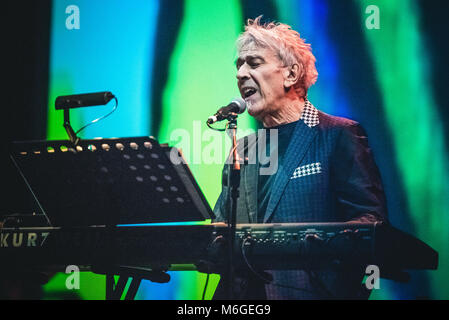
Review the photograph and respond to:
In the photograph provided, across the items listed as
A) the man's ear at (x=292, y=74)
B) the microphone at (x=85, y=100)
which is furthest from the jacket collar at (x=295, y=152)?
the microphone at (x=85, y=100)

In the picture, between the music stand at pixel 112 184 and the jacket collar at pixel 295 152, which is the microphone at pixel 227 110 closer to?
the music stand at pixel 112 184

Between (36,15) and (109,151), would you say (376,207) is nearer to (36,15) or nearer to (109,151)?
(109,151)

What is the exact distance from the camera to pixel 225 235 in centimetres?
175

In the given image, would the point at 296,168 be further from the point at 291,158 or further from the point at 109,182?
the point at 109,182

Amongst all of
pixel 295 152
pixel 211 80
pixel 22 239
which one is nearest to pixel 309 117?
pixel 295 152

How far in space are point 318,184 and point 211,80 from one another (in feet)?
4.10

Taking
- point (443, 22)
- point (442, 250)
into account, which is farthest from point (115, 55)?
point (442, 250)

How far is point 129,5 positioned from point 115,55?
13.6 inches

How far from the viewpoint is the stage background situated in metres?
2.80

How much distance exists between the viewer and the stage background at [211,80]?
280cm

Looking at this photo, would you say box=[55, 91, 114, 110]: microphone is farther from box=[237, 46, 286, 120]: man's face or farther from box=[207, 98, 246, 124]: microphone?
box=[237, 46, 286, 120]: man's face

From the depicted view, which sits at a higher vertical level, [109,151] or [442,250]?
[109,151]

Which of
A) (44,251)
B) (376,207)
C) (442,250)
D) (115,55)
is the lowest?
(442,250)

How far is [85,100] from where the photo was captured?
6.26 ft
